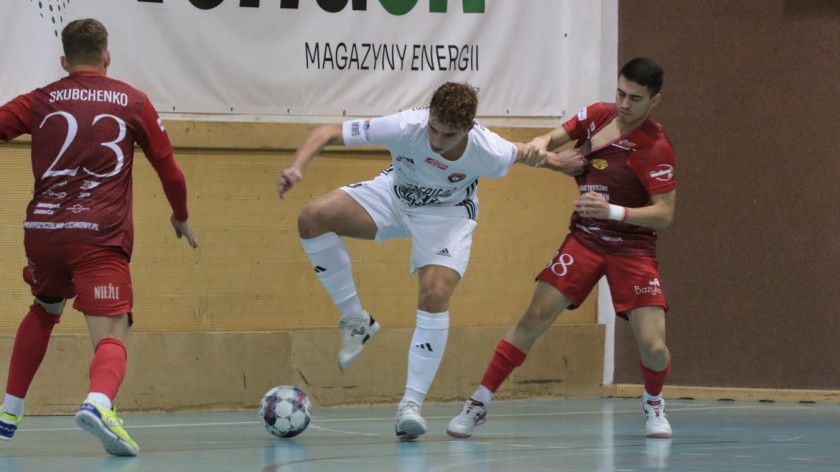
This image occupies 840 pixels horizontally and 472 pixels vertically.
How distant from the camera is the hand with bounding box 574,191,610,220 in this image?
7.06 metres

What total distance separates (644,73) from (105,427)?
3.48m

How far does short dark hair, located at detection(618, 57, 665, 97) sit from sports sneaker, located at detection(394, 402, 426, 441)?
2.17 m

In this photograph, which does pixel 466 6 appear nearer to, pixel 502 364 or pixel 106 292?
pixel 502 364

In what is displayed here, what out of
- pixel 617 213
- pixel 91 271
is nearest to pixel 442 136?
pixel 617 213

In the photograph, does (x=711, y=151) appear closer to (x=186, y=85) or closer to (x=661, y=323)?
(x=661, y=323)

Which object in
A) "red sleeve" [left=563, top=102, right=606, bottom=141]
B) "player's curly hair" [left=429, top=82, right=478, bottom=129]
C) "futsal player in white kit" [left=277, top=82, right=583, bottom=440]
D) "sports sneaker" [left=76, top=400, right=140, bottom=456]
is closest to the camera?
"sports sneaker" [left=76, top=400, right=140, bottom=456]

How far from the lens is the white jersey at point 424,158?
6.93m

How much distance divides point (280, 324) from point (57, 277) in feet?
10.7

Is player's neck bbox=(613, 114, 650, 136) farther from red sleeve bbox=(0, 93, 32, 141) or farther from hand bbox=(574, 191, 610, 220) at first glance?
red sleeve bbox=(0, 93, 32, 141)

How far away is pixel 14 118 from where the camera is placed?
6.00m

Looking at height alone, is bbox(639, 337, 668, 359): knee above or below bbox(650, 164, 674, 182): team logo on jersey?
below

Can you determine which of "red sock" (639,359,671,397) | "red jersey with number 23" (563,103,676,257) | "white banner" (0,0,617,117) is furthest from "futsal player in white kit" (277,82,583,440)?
"white banner" (0,0,617,117)

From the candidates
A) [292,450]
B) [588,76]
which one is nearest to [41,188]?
[292,450]

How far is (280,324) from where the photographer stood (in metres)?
9.29
